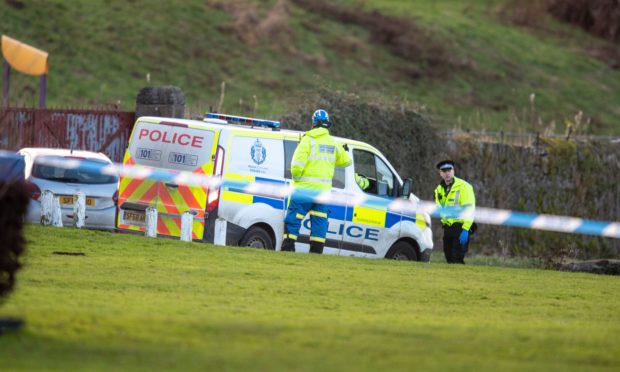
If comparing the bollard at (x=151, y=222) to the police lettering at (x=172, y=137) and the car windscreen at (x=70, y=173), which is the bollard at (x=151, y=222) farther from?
the car windscreen at (x=70, y=173)

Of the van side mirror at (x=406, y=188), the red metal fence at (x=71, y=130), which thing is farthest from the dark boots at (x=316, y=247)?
the red metal fence at (x=71, y=130)

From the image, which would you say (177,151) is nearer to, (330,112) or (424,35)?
(330,112)

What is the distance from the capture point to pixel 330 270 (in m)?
15.0

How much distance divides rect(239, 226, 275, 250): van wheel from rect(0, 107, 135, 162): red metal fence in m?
7.12

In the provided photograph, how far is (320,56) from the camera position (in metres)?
51.1

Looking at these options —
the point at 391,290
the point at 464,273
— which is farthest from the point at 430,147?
the point at 391,290

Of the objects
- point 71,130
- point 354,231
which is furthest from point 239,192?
point 71,130

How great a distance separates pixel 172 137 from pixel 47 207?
225 cm

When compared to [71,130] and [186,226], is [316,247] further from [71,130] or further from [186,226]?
[71,130]

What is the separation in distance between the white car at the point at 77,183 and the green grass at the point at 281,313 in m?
4.52

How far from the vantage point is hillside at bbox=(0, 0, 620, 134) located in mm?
44812

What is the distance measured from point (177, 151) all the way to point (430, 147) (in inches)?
418

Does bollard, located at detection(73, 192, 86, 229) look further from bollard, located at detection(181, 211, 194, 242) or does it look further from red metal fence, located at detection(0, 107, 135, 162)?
red metal fence, located at detection(0, 107, 135, 162)

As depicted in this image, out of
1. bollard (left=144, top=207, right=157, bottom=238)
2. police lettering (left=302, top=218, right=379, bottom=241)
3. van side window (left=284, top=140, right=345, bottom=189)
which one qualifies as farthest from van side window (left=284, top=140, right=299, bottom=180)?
bollard (left=144, top=207, right=157, bottom=238)
